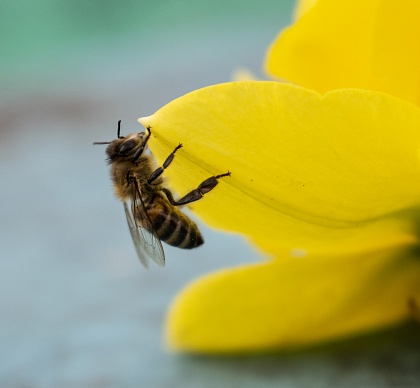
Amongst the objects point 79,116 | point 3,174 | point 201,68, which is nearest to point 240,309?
point 3,174

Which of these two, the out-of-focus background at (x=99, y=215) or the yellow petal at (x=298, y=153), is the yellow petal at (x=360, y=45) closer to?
the yellow petal at (x=298, y=153)

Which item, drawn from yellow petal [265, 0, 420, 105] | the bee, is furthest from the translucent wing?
yellow petal [265, 0, 420, 105]

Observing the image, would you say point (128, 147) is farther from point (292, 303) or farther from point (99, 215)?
point (99, 215)

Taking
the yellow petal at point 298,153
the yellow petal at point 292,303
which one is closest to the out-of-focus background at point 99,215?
the yellow petal at point 292,303

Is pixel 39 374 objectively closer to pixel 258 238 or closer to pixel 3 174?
pixel 258 238

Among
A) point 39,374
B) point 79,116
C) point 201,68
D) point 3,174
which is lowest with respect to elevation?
point 39,374

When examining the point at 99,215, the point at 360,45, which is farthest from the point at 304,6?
the point at 99,215
